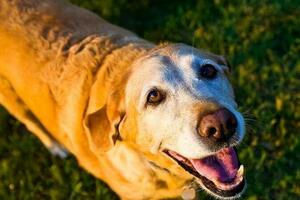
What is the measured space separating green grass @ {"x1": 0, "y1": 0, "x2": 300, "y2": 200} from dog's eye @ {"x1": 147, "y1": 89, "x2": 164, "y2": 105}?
1.32 meters

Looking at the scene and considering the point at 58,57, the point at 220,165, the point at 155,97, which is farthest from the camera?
the point at 58,57

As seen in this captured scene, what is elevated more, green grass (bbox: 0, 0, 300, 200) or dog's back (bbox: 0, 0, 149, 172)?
dog's back (bbox: 0, 0, 149, 172)

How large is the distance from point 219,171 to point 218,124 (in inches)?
18.9

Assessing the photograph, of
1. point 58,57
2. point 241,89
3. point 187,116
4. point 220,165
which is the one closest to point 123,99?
point 187,116

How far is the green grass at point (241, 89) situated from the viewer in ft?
16.1

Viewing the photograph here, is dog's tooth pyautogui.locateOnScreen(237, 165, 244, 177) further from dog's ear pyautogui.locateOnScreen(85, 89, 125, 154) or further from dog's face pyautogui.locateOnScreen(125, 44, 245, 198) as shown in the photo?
dog's ear pyautogui.locateOnScreen(85, 89, 125, 154)

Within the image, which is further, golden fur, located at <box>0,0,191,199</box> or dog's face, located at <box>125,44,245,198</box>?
golden fur, located at <box>0,0,191,199</box>

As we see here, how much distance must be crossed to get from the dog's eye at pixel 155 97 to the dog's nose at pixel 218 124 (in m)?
0.36

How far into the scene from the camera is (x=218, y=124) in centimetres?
327

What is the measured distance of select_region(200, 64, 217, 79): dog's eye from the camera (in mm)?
3629

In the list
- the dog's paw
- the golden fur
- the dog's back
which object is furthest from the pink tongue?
the dog's paw

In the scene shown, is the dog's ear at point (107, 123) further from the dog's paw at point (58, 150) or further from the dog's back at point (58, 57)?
the dog's paw at point (58, 150)

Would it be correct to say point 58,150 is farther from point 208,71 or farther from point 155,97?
point 208,71

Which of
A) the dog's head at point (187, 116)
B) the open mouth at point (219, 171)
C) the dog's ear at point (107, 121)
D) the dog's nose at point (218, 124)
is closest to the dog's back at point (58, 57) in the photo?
the dog's ear at point (107, 121)
